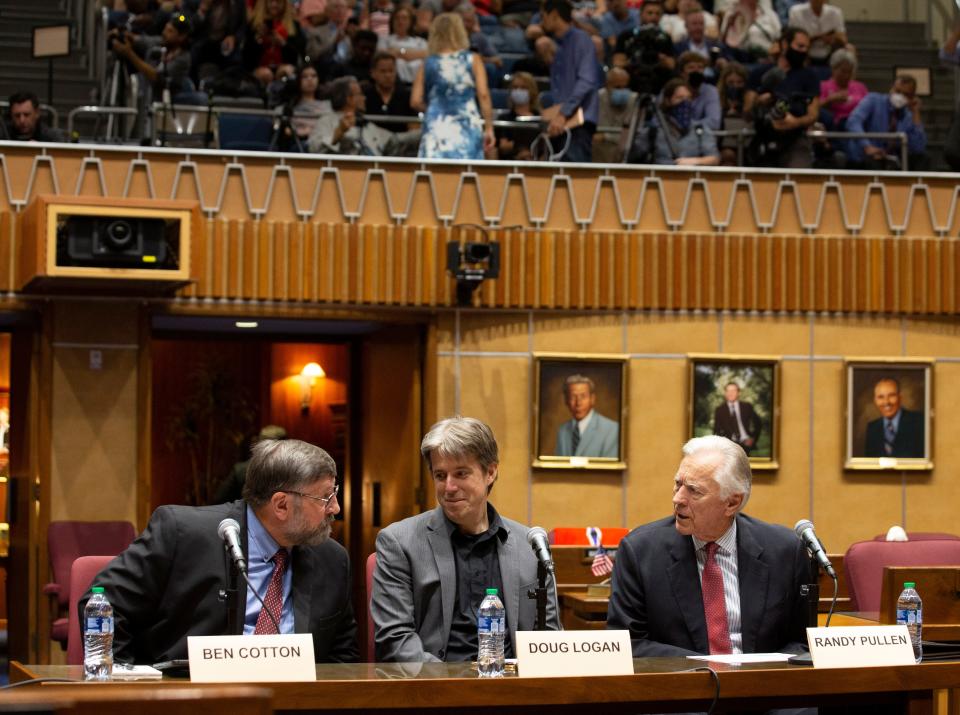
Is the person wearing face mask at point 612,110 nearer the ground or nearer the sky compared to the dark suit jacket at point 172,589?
nearer the sky

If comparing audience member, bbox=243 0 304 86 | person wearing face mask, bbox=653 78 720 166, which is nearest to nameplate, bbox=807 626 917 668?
person wearing face mask, bbox=653 78 720 166

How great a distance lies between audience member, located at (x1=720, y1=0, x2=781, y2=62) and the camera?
11984mm

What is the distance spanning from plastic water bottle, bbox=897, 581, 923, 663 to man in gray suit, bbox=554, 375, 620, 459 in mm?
5464

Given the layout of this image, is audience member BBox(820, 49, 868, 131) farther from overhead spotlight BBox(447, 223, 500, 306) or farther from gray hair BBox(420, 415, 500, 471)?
gray hair BBox(420, 415, 500, 471)

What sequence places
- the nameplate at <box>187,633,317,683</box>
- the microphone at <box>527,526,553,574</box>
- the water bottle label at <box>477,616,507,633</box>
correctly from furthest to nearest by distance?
the microphone at <box>527,526,553,574</box> → the water bottle label at <box>477,616,507,633</box> → the nameplate at <box>187,633,317,683</box>

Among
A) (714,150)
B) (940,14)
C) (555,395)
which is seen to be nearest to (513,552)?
(555,395)

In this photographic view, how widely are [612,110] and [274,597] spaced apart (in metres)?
7.41

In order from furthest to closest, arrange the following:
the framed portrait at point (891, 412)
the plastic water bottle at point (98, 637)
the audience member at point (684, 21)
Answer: the audience member at point (684, 21) < the framed portrait at point (891, 412) < the plastic water bottle at point (98, 637)

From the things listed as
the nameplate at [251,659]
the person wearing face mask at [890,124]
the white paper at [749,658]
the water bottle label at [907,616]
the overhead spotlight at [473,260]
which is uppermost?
the person wearing face mask at [890,124]

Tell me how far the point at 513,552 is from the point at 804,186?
21.3 ft

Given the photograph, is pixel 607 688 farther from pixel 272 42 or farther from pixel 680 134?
pixel 272 42

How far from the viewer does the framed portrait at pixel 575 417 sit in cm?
982

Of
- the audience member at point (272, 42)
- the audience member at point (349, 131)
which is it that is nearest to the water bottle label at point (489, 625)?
the audience member at point (349, 131)

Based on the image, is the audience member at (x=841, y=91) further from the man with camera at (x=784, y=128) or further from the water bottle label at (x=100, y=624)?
the water bottle label at (x=100, y=624)
